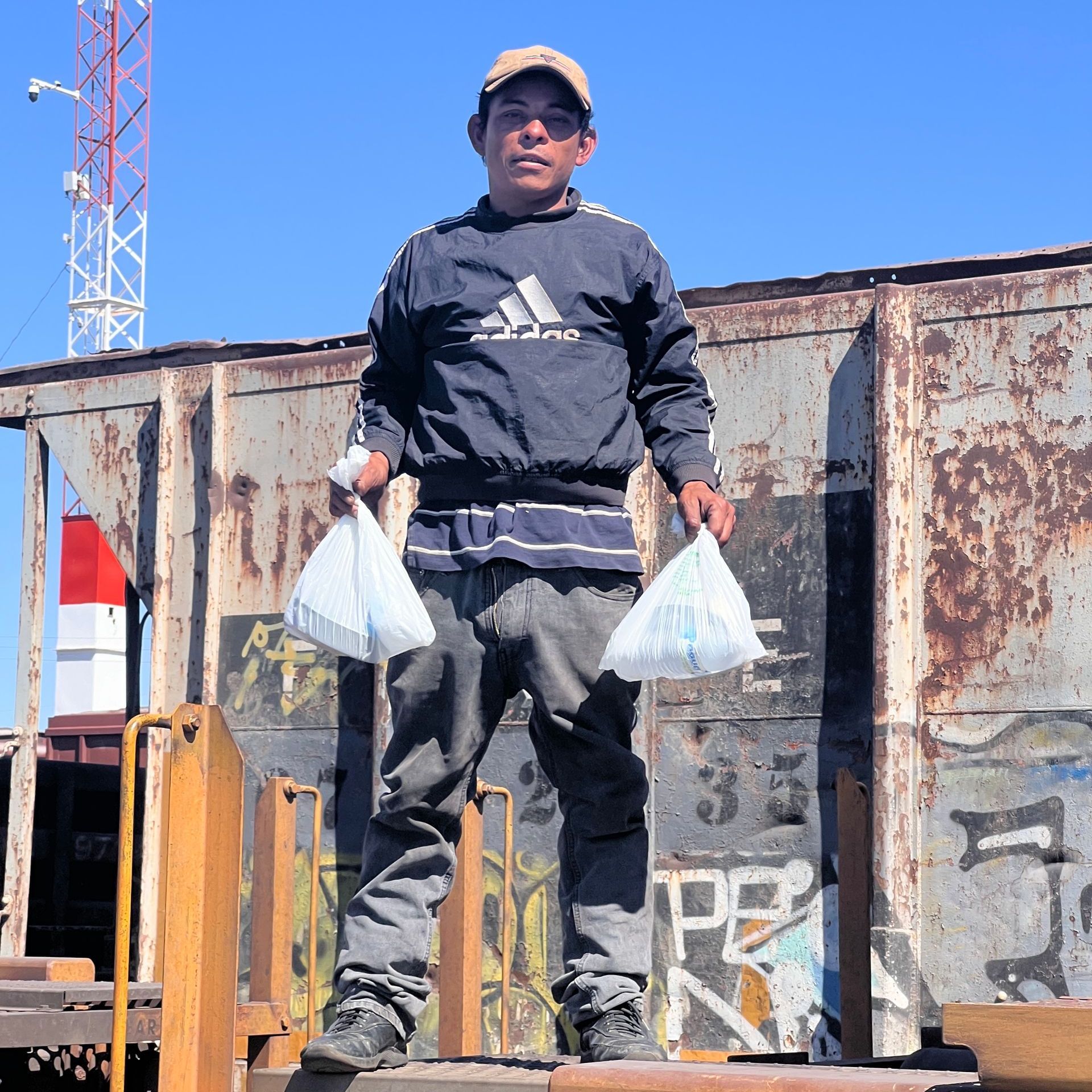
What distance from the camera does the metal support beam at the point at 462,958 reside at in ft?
10.6

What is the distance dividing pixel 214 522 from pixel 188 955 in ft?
17.2

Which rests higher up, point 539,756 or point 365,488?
point 365,488

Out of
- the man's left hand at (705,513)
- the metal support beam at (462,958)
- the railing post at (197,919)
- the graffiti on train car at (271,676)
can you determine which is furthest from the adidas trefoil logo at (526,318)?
the graffiti on train car at (271,676)

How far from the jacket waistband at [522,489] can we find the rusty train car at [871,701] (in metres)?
3.37

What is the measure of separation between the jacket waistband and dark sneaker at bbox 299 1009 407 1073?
88cm

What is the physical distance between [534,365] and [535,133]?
1.46 ft

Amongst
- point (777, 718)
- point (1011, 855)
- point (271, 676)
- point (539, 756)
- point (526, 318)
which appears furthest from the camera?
point (271, 676)

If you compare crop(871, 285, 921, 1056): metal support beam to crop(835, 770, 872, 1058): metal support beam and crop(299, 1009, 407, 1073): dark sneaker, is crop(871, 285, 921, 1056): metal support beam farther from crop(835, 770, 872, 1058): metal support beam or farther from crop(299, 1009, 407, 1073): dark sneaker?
crop(299, 1009, 407, 1073): dark sneaker

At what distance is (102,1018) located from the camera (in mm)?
2977

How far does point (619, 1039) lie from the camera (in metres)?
2.45

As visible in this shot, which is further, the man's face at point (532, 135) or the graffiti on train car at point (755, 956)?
the graffiti on train car at point (755, 956)

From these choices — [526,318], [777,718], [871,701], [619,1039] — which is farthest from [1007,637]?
[619,1039]

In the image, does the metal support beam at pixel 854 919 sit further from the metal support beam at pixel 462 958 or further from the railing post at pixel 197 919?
the railing post at pixel 197 919

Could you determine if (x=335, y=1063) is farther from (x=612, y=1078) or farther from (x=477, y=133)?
(x=477, y=133)
